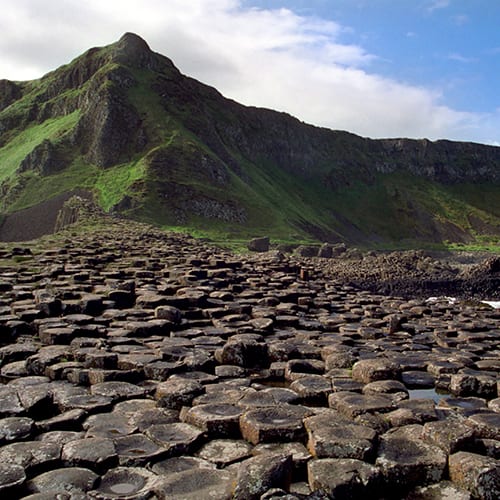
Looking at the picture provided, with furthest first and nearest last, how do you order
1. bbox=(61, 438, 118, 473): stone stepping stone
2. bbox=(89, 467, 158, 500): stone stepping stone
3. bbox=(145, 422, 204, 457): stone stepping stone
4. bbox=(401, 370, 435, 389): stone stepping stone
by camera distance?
1. bbox=(401, 370, 435, 389): stone stepping stone
2. bbox=(145, 422, 204, 457): stone stepping stone
3. bbox=(61, 438, 118, 473): stone stepping stone
4. bbox=(89, 467, 158, 500): stone stepping stone

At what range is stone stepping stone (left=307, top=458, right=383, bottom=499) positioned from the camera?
16.4ft

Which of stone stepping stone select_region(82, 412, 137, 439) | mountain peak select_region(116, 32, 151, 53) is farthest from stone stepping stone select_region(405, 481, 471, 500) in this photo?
mountain peak select_region(116, 32, 151, 53)

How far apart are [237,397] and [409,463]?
2670mm

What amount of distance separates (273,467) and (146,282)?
530 inches

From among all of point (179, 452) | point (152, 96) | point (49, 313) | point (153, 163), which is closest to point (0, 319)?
point (49, 313)

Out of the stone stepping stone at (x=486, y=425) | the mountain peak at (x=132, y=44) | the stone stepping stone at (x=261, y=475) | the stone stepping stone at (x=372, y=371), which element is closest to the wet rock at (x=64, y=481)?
the stone stepping stone at (x=261, y=475)

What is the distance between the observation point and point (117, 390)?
788 centimetres

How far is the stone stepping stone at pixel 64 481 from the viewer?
502 centimetres

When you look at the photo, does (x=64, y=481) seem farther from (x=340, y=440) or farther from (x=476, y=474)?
(x=476, y=474)

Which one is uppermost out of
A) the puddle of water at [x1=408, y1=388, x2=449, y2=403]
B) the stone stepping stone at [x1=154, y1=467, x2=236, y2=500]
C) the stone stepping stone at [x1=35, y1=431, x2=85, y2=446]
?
the stone stepping stone at [x1=154, y1=467, x2=236, y2=500]

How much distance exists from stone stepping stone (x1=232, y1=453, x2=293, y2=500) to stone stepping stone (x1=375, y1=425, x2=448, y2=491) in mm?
1008

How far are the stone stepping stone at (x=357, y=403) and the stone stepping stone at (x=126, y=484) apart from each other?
287 centimetres

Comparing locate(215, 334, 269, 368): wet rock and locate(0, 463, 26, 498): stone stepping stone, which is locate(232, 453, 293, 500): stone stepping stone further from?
locate(215, 334, 269, 368): wet rock

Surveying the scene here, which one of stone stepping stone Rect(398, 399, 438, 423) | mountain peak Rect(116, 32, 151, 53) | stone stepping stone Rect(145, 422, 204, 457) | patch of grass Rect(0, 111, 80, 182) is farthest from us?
mountain peak Rect(116, 32, 151, 53)
